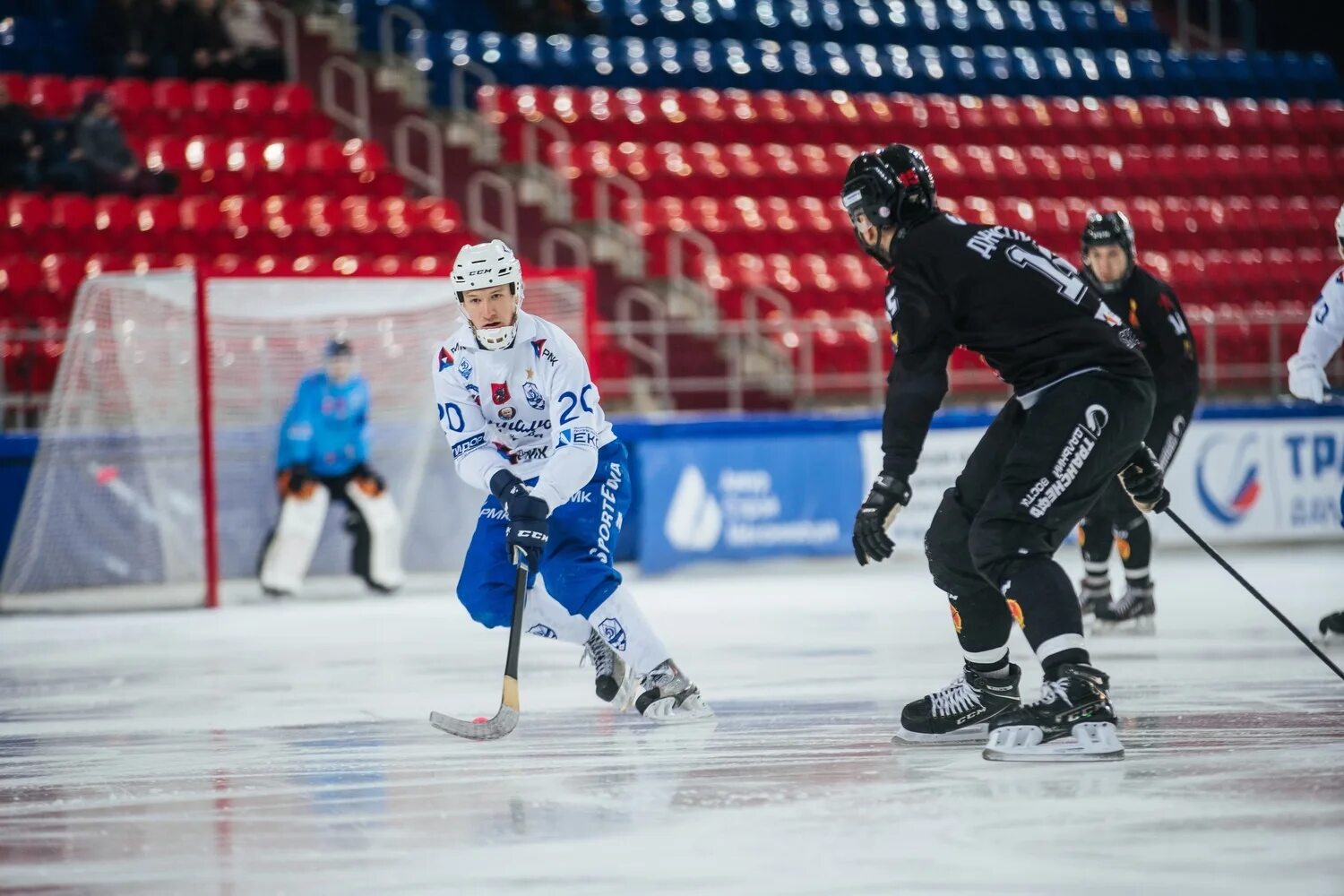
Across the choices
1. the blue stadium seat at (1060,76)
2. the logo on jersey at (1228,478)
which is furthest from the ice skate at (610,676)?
the blue stadium seat at (1060,76)

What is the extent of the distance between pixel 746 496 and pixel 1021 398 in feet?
23.4

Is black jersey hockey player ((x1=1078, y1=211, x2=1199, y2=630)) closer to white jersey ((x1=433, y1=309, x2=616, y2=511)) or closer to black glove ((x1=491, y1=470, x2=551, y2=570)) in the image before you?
white jersey ((x1=433, y1=309, x2=616, y2=511))

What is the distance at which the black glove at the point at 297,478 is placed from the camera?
35.9 feet

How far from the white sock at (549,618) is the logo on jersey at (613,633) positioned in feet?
0.75

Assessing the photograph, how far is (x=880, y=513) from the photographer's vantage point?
4758 millimetres

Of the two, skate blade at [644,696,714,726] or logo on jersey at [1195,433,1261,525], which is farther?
logo on jersey at [1195,433,1261,525]

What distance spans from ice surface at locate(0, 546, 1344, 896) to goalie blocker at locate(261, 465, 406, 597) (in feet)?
8.05

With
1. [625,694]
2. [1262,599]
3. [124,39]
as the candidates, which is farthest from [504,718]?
[124,39]

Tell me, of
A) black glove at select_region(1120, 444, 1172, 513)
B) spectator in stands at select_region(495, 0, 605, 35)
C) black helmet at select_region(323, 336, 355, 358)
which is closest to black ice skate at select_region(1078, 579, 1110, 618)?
black glove at select_region(1120, 444, 1172, 513)

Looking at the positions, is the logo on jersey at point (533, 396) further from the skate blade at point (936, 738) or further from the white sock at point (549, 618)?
the skate blade at point (936, 738)

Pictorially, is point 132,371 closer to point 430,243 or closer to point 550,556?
point 430,243

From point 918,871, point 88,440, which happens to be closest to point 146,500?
point 88,440

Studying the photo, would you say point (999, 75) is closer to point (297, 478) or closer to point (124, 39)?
point (124, 39)

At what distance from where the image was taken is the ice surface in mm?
3621
